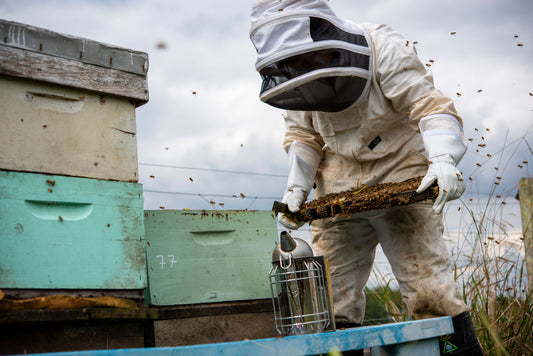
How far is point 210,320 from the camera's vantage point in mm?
3152

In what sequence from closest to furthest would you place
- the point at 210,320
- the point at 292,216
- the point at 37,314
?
the point at 37,314 → the point at 292,216 → the point at 210,320

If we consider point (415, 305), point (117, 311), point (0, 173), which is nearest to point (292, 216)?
point (415, 305)

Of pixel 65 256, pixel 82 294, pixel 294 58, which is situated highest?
pixel 294 58

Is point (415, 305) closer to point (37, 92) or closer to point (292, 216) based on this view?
point (292, 216)

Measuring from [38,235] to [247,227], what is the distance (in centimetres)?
127

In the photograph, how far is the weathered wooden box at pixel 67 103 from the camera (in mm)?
2625

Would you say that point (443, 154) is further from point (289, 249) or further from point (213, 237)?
point (213, 237)

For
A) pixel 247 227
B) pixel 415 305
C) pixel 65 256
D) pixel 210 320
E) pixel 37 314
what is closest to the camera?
pixel 37 314

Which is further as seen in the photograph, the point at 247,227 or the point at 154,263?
the point at 247,227

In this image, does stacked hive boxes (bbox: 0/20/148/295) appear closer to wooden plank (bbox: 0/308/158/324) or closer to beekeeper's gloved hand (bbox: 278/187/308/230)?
wooden plank (bbox: 0/308/158/324)

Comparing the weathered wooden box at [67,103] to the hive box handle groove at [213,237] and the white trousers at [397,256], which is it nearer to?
the hive box handle groove at [213,237]

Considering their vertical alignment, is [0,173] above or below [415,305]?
above

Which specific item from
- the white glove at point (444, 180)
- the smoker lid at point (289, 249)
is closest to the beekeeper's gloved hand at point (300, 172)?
the smoker lid at point (289, 249)

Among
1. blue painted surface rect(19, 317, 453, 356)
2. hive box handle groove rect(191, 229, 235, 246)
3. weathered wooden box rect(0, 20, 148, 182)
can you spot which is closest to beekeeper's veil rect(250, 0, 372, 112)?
weathered wooden box rect(0, 20, 148, 182)
